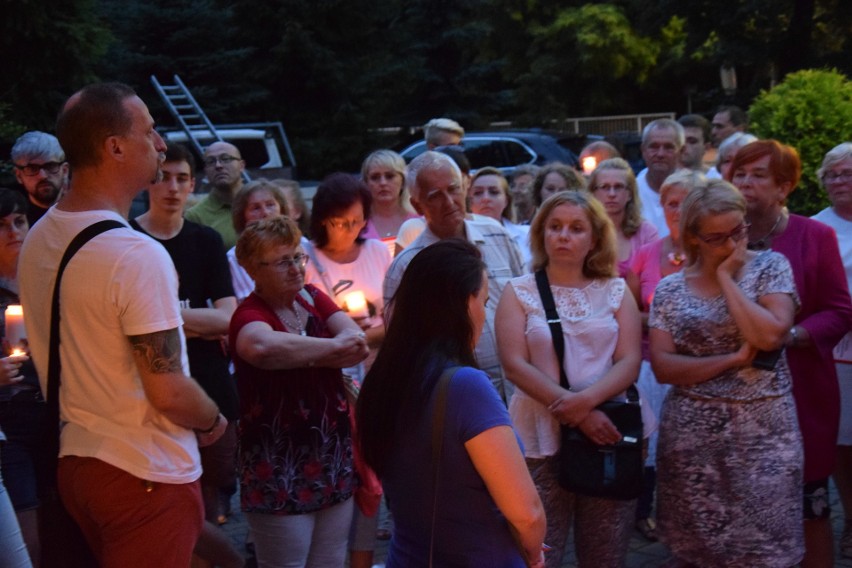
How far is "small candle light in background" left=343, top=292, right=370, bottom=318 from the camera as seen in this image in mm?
4922

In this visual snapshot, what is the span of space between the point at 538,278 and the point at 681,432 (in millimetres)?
946

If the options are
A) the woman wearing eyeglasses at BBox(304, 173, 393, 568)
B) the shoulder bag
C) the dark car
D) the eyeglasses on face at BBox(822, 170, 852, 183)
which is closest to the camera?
the shoulder bag

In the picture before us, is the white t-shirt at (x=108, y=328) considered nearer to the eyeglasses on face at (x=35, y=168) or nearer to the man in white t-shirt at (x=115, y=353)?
the man in white t-shirt at (x=115, y=353)

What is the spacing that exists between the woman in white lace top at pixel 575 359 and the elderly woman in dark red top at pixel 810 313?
81 centimetres

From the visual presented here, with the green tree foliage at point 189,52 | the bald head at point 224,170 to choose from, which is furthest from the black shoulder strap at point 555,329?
the green tree foliage at point 189,52

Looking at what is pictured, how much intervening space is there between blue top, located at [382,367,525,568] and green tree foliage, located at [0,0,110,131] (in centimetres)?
1393

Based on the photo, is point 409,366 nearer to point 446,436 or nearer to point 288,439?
point 446,436

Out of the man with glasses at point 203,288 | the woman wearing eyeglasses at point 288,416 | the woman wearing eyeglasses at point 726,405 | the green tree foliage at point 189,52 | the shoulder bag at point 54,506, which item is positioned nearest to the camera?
the shoulder bag at point 54,506

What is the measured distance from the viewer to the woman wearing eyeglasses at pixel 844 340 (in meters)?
5.49

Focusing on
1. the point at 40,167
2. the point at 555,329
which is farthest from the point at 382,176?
the point at 555,329

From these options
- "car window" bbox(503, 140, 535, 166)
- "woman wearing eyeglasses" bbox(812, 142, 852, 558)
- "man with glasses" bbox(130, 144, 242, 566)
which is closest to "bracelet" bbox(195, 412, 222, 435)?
"man with glasses" bbox(130, 144, 242, 566)

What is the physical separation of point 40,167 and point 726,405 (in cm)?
361

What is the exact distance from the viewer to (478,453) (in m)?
2.77

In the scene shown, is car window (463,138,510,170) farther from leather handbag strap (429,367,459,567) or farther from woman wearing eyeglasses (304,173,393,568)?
leather handbag strap (429,367,459,567)
